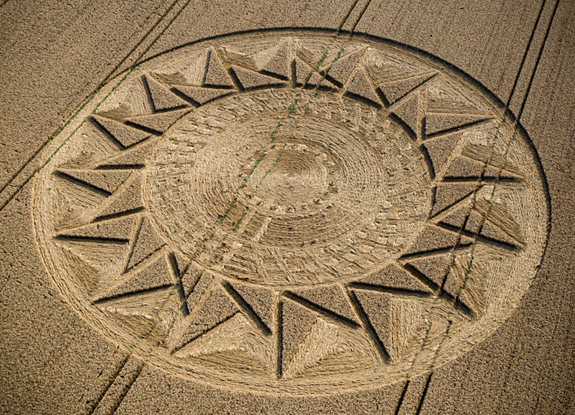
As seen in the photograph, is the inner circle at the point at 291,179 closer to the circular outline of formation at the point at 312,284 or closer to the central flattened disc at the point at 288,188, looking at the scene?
the central flattened disc at the point at 288,188

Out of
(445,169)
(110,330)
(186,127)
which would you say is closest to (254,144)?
(186,127)

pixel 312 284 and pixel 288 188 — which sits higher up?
pixel 288 188

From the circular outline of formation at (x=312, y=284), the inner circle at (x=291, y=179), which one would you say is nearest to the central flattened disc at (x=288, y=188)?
the inner circle at (x=291, y=179)

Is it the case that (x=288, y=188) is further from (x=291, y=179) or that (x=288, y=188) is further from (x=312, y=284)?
(x=312, y=284)

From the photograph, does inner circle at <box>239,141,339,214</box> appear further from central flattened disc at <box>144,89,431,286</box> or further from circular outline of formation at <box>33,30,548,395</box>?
circular outline of formation at <box>33,30,548,395</box>

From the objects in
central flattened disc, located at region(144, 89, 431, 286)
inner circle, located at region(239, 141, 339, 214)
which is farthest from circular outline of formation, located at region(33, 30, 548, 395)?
A: inner circle, located at region(239, 141, 339, 214)

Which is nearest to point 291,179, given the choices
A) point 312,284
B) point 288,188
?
point 288,188
